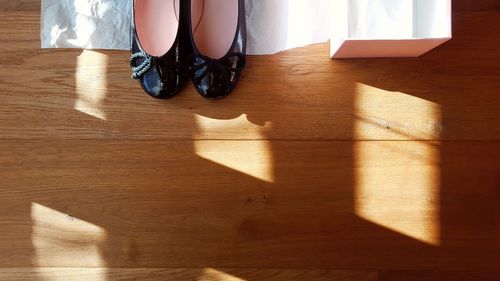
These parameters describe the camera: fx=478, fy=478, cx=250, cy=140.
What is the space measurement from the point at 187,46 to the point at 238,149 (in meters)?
0.21

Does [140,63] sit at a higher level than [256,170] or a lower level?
higher

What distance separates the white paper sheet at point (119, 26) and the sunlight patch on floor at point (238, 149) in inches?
5.7

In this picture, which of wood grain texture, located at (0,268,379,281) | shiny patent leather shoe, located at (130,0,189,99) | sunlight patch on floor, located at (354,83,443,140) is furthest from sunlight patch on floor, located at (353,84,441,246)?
shiny patent leather shoe, located at (130,0,189,99)

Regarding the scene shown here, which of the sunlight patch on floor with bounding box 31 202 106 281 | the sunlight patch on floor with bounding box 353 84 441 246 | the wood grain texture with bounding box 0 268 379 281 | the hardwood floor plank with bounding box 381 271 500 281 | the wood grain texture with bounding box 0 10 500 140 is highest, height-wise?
the wood grain texture with bounding box 0 10 500 140

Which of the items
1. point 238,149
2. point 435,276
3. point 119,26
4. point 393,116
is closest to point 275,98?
point 238,149

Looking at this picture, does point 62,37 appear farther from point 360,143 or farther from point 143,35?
point 360,143

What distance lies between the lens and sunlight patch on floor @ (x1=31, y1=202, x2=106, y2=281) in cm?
87

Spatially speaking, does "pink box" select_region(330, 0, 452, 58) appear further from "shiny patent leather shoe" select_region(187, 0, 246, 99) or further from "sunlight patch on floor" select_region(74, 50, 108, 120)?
"sunlight patch on floor" select_region(74, 50, 108, 120)

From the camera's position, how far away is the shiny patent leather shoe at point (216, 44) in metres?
0.86

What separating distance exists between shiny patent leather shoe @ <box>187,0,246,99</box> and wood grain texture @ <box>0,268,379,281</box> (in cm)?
32

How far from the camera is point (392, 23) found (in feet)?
2.59

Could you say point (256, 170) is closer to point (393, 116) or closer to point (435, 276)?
point (393, 116)

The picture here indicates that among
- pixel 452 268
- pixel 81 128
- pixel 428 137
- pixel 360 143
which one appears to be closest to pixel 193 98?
pixel 81 128

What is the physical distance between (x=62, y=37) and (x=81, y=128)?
18 cm
